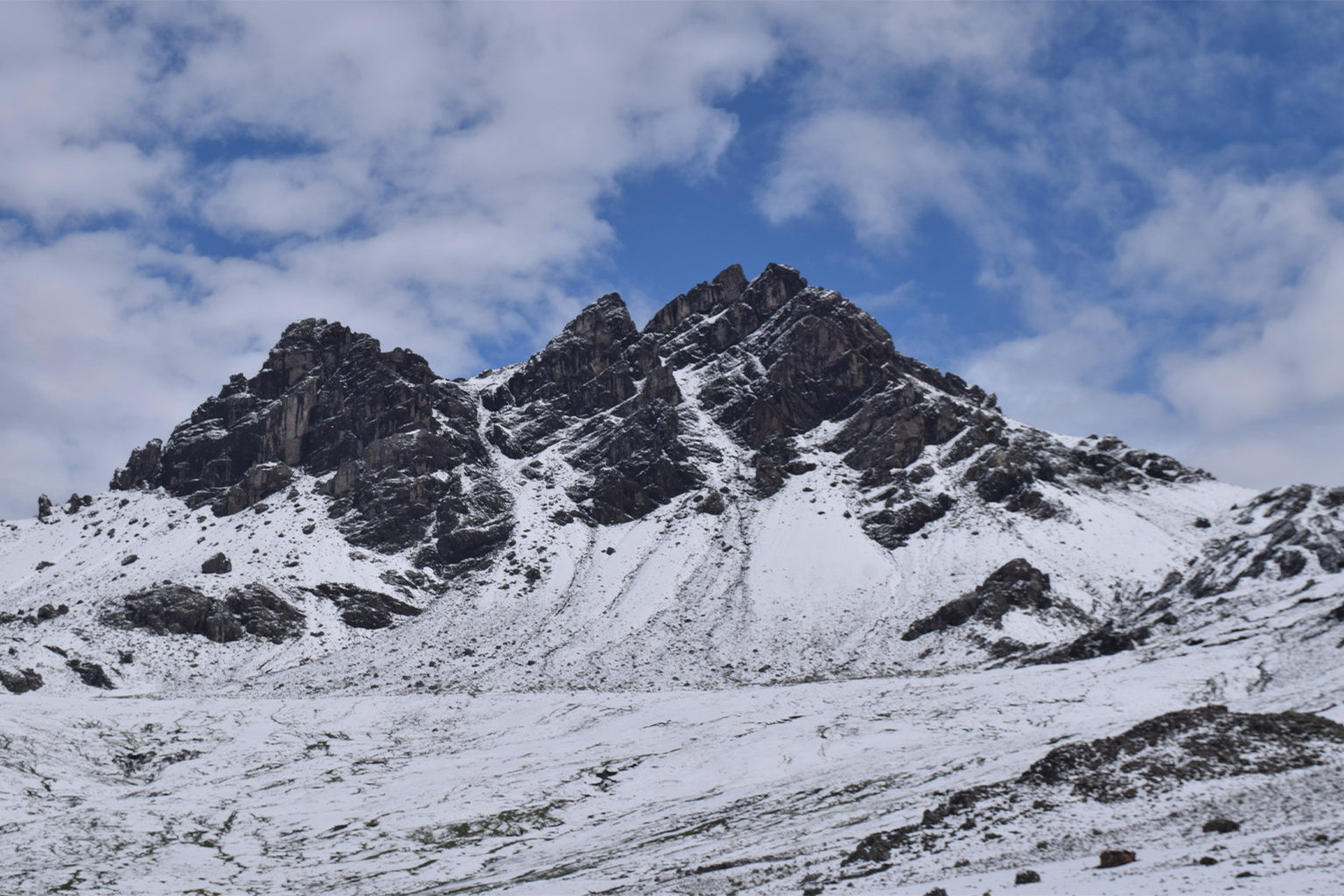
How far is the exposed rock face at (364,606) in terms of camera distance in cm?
11300

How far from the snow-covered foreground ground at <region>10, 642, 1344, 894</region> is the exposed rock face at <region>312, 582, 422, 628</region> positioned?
4155 cm

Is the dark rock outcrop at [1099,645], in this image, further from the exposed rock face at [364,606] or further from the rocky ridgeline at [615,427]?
the exposed rock face at [364,606]

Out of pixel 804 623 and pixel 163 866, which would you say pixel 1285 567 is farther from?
pixel 163 866

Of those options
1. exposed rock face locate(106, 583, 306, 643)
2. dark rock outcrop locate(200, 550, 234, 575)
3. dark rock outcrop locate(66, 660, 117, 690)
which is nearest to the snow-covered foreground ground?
dark rock outcrop locate(66, 660, 117, 690)

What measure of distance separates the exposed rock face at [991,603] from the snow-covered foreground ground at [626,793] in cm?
2452

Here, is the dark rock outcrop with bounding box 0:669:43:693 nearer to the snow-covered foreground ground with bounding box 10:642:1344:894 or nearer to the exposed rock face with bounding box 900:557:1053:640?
the snow-covered foreground ground with bounding box 10:642:1344:894

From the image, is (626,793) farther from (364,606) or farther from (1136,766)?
(364,606)

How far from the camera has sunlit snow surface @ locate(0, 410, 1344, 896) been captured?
2756 centimetres

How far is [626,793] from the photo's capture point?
1761 inches

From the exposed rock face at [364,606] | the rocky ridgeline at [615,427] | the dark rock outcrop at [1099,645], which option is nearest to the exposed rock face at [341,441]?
the rocky ridgeline at [615,427]

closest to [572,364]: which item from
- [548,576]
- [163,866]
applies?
[548,576]

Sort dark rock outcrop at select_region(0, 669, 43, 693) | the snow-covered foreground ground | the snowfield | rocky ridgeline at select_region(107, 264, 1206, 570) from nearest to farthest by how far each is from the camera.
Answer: the snow-covered foreground ground
the snowfield
dark rock outcrop at select_region(0, 669, 43, 693)
rocky ridgeline at select_region(107, 264, 1206, 570)

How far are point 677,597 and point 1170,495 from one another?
7098cm

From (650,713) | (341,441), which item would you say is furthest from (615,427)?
(650,713)
